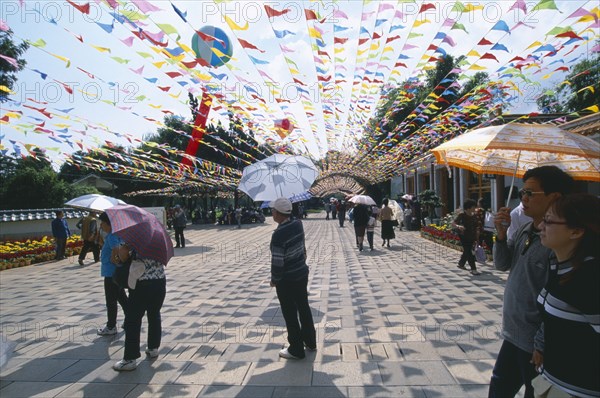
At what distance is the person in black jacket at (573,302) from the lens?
5.41 feet

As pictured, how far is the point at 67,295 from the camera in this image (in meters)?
7.30

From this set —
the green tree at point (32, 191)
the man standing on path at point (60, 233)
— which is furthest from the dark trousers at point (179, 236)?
the green tree at point (32, 191)

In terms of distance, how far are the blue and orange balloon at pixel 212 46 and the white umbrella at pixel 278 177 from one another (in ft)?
5.84

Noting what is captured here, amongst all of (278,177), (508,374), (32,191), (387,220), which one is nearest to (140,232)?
(278,177)

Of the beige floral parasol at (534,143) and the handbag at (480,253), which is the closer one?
the beige floral parasol at (534,143)

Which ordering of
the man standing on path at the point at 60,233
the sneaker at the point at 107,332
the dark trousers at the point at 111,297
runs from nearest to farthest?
the dark trousers at the point at 111,297 < the sneaker at the point at 107,332 < the man standing on path at the point at 60,233

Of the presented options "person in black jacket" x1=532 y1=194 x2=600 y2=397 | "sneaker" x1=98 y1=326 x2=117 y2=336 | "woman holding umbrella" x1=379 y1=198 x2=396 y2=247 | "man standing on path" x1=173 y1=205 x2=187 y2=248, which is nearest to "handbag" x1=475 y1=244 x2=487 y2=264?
"woman holding umbrella" x1=379 y1=198 x2=396 y2=247

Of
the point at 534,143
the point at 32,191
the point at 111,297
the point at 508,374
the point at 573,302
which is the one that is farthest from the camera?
the point at 32,191

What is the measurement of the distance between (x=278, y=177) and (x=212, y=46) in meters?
2.22

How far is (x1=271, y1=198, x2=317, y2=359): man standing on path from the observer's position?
154 inches

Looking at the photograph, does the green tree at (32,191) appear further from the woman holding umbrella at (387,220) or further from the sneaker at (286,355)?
the sneaker at (286,355)

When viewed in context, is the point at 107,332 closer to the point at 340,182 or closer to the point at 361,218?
the point at 361,218

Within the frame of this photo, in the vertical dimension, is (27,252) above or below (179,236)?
below

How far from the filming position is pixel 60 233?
11938mm
